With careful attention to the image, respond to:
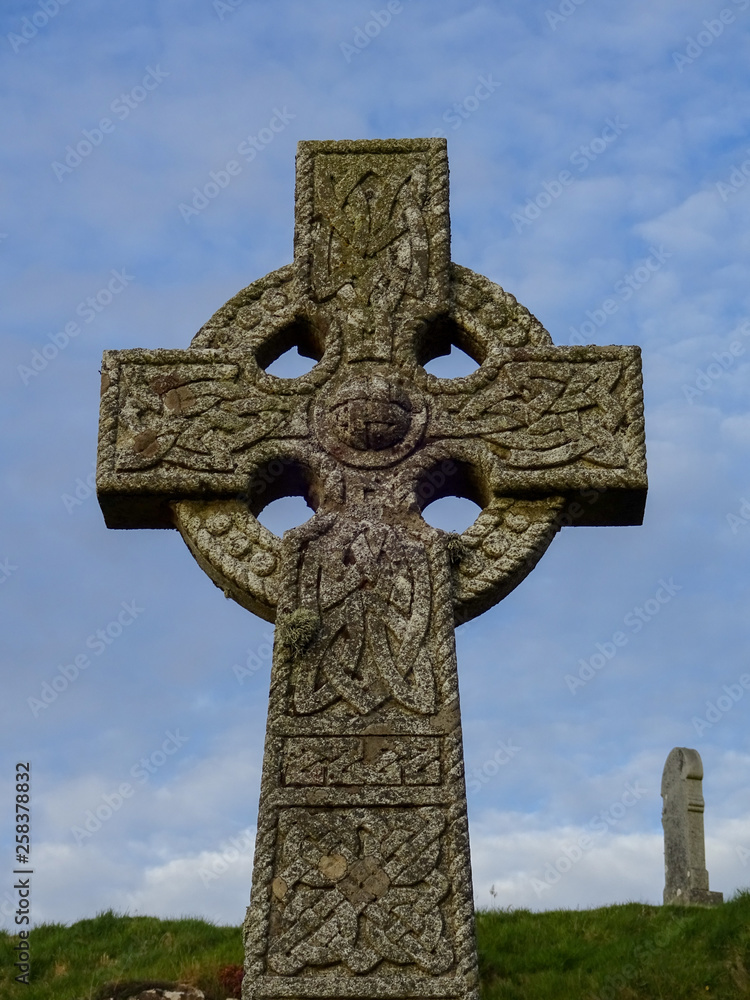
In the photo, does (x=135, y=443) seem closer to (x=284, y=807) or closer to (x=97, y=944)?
(x=284, y=807)

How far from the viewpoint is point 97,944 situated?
10.1 meters

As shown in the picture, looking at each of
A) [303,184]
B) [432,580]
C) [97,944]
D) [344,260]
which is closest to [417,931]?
[432,580]

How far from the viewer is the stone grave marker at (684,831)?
1278cm

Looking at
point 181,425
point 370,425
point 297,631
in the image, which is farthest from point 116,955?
point 370,425

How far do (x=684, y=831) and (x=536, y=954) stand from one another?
3.94 metres

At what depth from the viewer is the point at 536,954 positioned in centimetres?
984

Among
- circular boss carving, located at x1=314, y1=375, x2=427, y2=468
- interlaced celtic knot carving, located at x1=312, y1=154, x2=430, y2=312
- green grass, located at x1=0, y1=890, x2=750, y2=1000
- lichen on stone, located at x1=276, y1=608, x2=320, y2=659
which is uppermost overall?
interlaced celtic knot carving, located at x1=312, y1=154, x2=430, y2=312

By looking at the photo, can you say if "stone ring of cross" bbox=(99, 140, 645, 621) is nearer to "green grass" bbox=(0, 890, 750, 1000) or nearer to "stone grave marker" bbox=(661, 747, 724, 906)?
"green grass" bbox=(0, 890, 750, 1000)

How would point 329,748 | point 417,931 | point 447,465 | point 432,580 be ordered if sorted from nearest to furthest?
point 417,931 → point 329,748 → point 432,580 → point 447,465

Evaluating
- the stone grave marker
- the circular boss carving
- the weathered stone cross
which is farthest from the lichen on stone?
the stone grave marker

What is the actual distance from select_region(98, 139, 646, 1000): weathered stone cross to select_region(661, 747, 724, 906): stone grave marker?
309 inches

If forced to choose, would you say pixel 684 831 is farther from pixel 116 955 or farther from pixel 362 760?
pixel 362 760

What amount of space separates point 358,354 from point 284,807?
220cm

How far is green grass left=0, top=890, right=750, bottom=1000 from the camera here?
29.1ft
